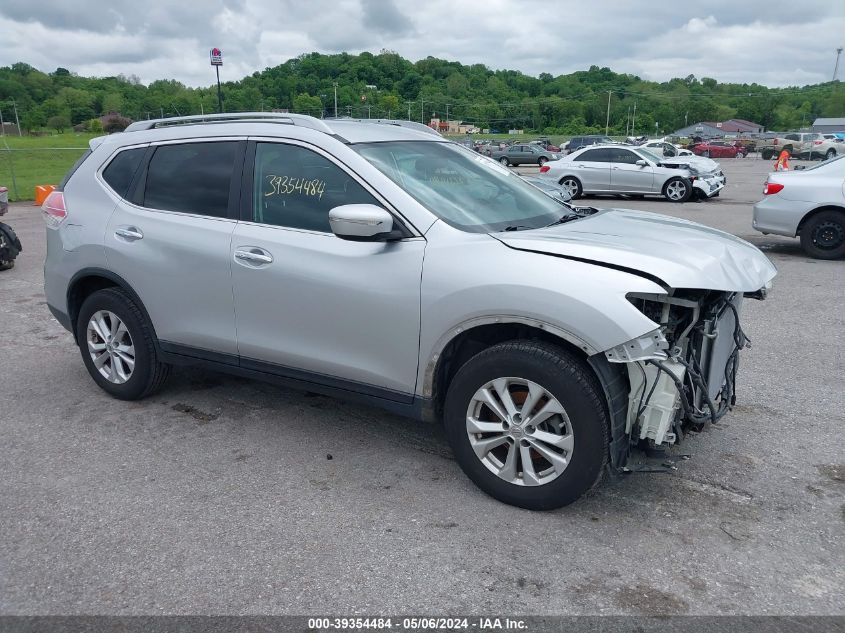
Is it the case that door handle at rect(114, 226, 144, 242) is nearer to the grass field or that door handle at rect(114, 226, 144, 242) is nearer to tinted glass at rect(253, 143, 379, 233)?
tinted glass at rect(253, 143, 379, 233)

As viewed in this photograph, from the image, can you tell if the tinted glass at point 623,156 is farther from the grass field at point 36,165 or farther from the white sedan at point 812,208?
the grass field at point 36,165

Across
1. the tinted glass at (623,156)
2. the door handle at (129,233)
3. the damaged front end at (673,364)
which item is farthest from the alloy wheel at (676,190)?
the door handle at (129,233)

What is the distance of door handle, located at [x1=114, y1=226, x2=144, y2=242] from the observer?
15.1 ft

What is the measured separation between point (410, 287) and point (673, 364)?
1284 millimetres

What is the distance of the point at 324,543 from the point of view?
10.6ft

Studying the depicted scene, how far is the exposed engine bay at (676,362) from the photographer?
3.13 metres

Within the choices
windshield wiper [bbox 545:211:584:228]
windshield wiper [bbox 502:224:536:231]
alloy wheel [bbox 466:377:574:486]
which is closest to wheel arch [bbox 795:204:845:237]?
windshield wiper [bbox 545:211:584:228]

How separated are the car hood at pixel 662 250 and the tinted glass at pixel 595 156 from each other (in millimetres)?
16616

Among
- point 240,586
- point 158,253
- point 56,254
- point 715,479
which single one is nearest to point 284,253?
point 158,253

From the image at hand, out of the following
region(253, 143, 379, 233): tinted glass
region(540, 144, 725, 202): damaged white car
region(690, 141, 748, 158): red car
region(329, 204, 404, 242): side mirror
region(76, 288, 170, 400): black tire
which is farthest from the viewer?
region(690, 141, 748, 158): red car

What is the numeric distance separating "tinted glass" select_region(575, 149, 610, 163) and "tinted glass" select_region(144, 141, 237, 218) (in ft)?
55.4

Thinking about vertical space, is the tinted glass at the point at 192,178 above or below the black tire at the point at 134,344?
above

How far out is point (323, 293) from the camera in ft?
12.6

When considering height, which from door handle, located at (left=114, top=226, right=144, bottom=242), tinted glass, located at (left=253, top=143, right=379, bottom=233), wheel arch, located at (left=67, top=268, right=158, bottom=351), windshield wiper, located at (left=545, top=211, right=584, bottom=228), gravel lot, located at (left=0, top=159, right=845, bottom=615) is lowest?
gravel lot, located at (left=0, top=159, right=845, bottom=615)
